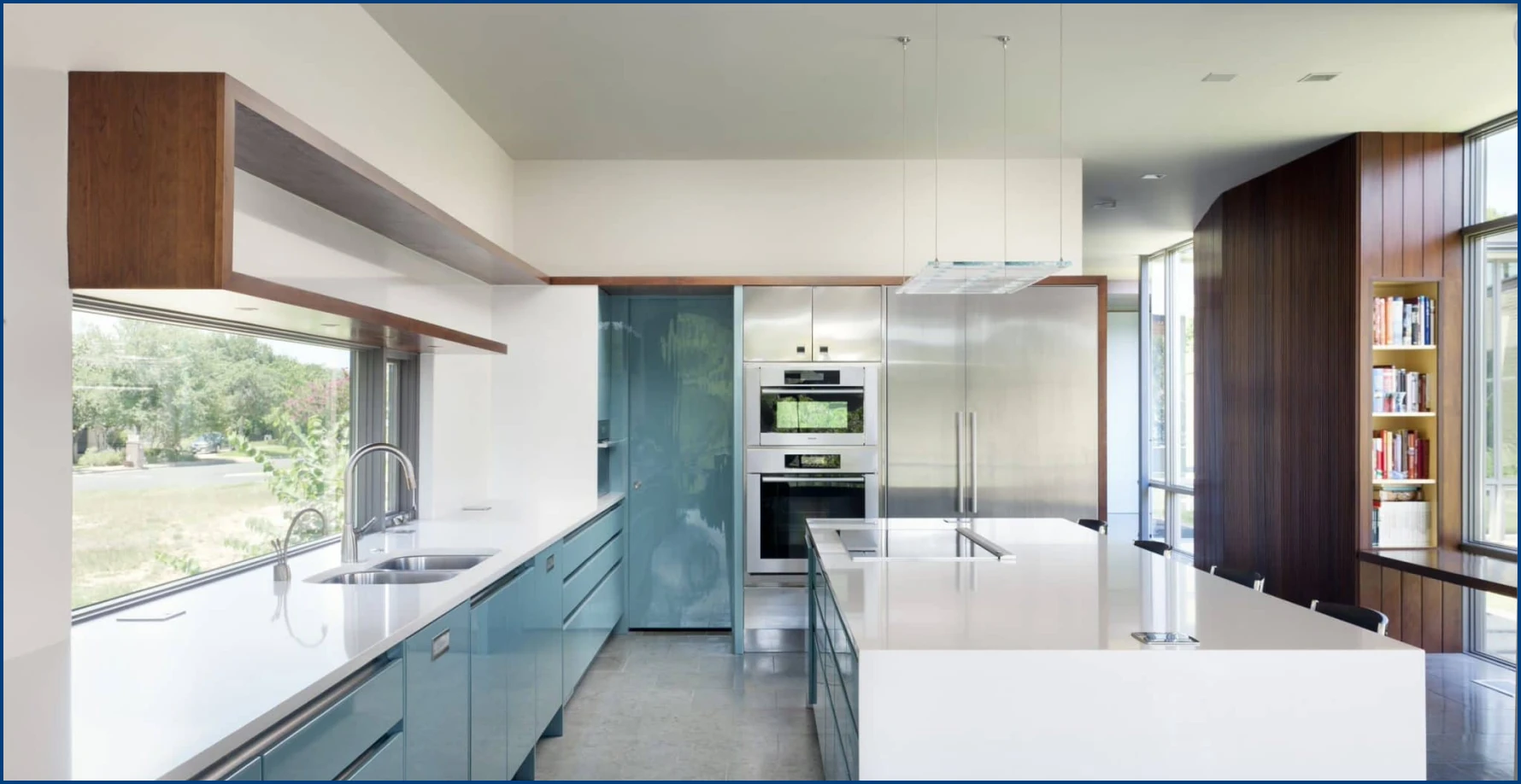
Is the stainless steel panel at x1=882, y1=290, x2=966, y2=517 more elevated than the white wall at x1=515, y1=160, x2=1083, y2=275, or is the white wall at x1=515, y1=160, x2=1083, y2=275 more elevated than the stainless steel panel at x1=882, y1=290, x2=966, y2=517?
the white wall at x1=515, y1=160, x2=1083, y2=275

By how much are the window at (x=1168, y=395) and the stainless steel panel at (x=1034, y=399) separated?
3.39 meters

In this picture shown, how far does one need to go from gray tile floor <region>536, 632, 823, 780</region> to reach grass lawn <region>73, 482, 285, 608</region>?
1.36 meters

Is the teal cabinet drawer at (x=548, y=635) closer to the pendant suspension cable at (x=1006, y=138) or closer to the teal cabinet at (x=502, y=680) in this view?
the teal cabinet at (x=502, y=680)

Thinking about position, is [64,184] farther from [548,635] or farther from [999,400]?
[999,400]

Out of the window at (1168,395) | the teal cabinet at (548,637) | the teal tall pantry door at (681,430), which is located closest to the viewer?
the teal cabinet at (548,637)

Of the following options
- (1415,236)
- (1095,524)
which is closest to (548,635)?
(1095,524)

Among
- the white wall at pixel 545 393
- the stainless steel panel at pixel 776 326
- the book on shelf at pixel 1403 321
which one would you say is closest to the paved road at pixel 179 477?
the white wall at pixel 545 393

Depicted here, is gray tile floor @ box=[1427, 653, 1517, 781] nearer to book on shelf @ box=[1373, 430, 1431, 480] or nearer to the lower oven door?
book on shelf @ box=[1373, 430, 1431, 480]

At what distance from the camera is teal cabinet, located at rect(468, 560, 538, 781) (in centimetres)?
271

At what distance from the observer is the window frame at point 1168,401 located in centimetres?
821

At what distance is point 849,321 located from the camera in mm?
5113

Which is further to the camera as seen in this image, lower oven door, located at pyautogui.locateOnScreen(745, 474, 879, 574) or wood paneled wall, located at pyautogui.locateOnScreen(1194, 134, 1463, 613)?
lower oven door, located at pyautogui.locateOnScreen(745, 474, 879, 574)

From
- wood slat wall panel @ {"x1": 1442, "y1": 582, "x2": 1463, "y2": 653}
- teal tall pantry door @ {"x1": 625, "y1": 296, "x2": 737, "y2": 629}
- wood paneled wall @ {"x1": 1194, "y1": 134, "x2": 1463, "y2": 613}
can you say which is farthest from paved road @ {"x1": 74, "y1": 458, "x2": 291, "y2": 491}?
wood slat wall panel @ {"x1": 1442, "y1": 582, "x2": 1463, "y2": 653}

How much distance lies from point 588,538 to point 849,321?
6.02ft
